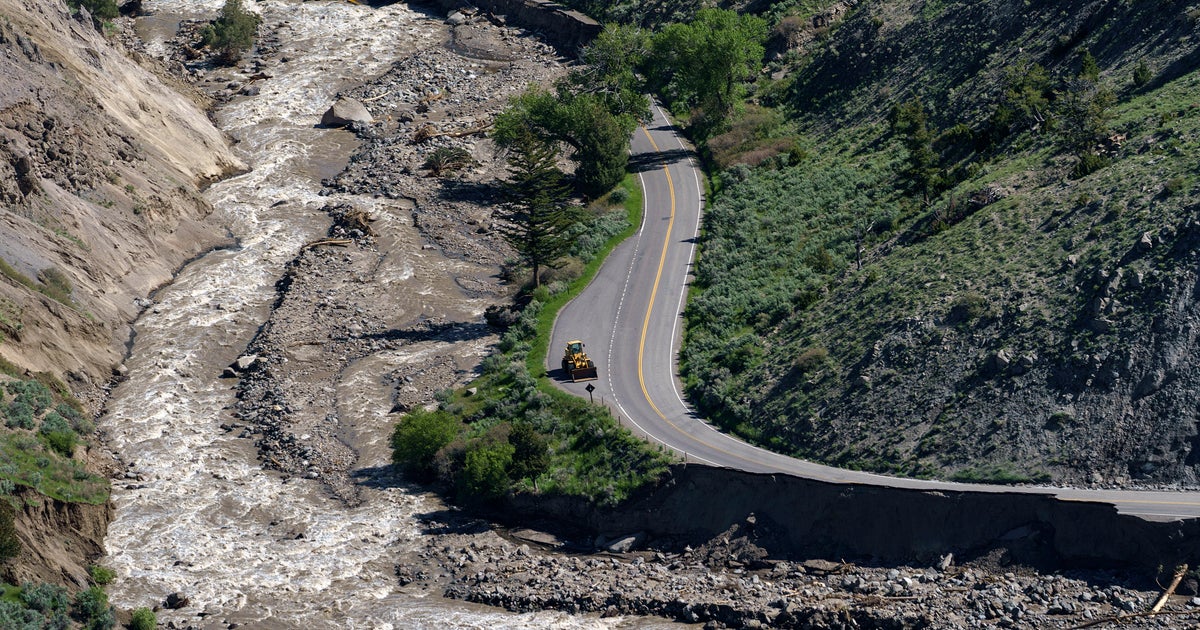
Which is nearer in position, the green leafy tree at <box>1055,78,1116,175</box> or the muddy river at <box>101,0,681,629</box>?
the muddy river at <box>101,0,681,629</box>

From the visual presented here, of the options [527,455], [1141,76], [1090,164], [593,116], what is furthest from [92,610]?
[1141,76]

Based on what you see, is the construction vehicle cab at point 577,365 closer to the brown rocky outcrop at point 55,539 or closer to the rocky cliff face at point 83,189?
the brown rocky outcrop at point 55,539

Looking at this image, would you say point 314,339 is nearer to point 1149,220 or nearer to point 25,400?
point 25,400

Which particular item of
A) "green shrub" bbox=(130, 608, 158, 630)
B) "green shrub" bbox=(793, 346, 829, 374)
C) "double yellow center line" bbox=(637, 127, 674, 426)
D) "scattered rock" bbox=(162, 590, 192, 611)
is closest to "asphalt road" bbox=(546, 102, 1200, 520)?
"double yellow center line" bbox=(637, 127, 674, 426)

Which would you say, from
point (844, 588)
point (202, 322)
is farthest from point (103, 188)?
point (844, 588)

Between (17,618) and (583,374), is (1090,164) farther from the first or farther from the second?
(17,618)

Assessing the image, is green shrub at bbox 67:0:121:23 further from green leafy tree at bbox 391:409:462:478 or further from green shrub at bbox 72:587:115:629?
green shrub at bbox 72:587:115:629
